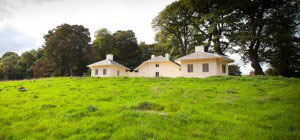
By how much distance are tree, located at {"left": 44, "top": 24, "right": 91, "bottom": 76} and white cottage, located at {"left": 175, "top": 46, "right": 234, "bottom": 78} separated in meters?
29.9

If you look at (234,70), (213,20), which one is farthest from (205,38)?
(234,70)

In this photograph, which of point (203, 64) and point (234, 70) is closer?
point (203, 64)

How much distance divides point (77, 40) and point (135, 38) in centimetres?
2122

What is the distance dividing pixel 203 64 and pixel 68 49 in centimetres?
3484

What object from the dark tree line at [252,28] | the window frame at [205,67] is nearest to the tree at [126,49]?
the dark tree line at [252,28]

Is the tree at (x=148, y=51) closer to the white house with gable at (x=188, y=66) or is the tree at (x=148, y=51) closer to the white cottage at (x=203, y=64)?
the white house with gable at (x=188, y=66)

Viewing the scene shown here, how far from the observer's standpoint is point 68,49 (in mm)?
47688

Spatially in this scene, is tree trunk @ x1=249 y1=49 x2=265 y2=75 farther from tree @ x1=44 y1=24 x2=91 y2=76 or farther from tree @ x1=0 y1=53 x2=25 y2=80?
tree @ x1=0 y1=53 x2=25 y2=80

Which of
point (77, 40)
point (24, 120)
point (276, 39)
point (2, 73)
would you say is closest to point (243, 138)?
point (24, 120)

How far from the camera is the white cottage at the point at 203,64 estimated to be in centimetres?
2999

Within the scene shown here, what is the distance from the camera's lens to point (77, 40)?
4856 cm

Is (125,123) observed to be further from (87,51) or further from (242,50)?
(87,51)

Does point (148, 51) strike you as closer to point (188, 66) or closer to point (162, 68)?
point (162, 68)

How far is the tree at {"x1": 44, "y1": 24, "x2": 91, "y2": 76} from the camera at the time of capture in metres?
46.9
